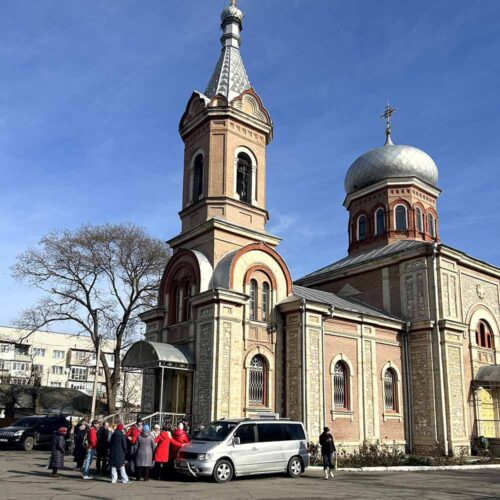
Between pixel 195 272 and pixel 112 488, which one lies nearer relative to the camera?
pixel 112 488

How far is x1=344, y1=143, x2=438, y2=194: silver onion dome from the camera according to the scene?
30.3 meters

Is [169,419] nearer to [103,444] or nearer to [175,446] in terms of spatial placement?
[103,444]

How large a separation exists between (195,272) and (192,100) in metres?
8.07

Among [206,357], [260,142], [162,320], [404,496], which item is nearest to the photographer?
[404,496]

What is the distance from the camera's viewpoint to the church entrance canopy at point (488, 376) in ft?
78.0

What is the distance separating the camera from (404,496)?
11.4m

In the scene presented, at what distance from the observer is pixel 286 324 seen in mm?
20750

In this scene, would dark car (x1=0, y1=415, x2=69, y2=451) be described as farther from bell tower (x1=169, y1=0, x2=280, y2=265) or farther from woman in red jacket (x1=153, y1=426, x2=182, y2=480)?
woman in red jacket (x1=153, y1=426, x2=182, y2=480)

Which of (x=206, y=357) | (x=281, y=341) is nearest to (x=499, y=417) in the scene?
(x=281, y=341)

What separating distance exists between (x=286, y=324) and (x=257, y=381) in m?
2.41

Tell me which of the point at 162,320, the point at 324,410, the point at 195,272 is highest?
the point at 195,272

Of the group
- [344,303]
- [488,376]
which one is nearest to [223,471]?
[344,303]

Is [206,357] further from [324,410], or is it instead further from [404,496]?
[404,496]

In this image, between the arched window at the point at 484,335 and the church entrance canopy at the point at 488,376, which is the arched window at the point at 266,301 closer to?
the church entrance canopy at the point at 488,376
